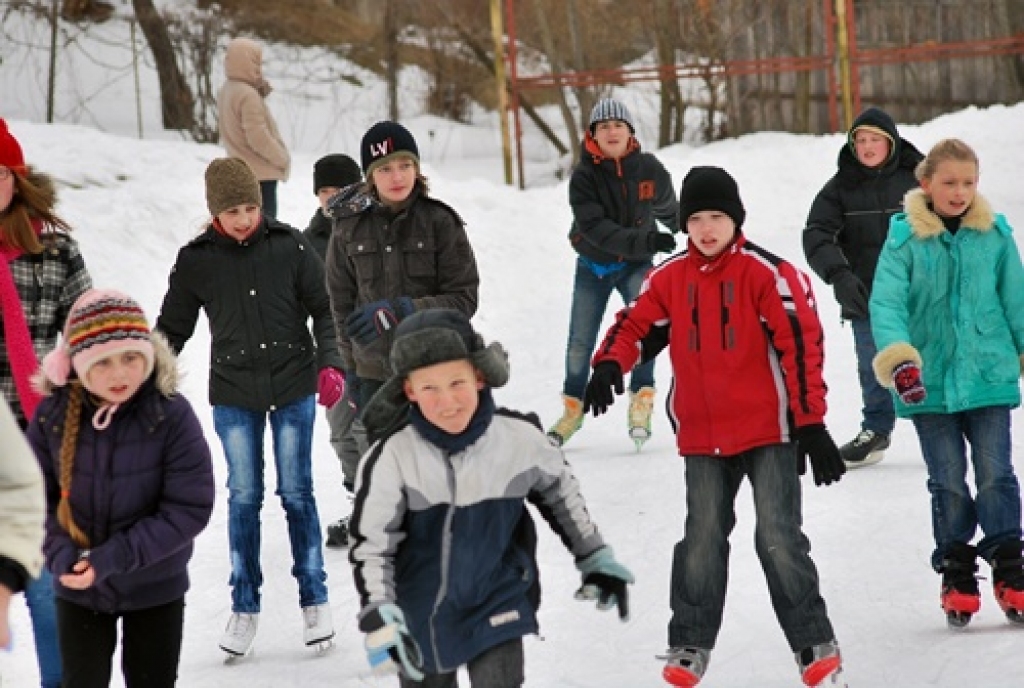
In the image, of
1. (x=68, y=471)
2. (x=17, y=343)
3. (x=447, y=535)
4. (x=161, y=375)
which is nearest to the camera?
(x=447, y=535)

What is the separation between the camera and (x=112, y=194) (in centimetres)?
1329

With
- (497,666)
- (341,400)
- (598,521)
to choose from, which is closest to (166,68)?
(341,400)

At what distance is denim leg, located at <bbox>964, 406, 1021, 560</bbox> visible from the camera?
5.48 meters

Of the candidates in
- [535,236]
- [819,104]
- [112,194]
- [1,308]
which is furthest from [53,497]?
[819,104]

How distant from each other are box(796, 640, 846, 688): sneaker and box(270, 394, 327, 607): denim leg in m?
1.75

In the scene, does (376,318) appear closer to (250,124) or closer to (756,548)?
(756,548)

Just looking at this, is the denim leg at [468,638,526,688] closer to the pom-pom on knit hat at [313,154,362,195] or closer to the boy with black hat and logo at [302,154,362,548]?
the boy with black hat and logo at [302,154,362,548]

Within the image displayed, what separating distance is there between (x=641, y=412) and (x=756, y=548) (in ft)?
11.7

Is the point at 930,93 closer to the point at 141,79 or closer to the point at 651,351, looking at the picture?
the point at 141,79

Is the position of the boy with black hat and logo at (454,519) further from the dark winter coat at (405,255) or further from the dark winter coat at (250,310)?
the dark winter coat at (405,255)

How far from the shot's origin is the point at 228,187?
228 inches

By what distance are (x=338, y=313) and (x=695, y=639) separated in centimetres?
197

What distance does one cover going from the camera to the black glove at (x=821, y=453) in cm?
473

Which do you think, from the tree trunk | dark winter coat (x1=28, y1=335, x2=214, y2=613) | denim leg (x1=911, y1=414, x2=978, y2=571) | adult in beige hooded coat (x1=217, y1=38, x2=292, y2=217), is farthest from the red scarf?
the tree trunk
